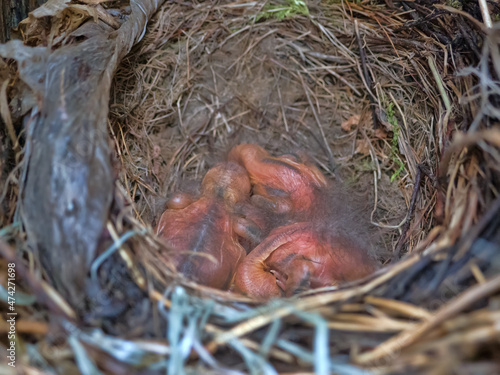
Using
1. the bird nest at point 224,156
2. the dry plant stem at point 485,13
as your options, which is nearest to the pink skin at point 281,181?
the bird nest at point 224,156

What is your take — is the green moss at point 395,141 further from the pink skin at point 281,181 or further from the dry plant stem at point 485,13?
the dry plant stem at point 485,13

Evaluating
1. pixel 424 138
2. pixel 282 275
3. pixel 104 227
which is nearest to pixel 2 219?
pixel 104 227

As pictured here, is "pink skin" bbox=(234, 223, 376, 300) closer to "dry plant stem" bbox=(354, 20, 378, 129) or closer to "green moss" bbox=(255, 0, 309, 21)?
"dry plant stem" bbox=(354, 20, 378, 129)

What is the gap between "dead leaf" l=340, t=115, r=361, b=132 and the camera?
214cm

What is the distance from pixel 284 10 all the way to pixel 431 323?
72.0 inches

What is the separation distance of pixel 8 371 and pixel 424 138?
1790 mm

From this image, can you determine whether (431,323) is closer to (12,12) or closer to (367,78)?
(367,78)

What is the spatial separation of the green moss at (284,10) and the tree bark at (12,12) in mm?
1124

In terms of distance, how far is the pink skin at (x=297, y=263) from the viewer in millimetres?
1640

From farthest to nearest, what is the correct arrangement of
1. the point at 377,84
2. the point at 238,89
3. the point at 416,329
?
the point at 238,89, the point at 377,84, the point at 416,329

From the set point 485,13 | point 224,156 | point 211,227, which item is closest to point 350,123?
point 224,156

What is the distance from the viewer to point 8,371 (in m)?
0.91

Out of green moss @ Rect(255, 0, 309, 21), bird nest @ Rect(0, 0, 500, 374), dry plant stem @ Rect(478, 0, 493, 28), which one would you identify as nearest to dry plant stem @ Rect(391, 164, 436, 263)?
bird nest @ Rect(0, 0, 500, 374)

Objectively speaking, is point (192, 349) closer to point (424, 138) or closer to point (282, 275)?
point (282, 275)
